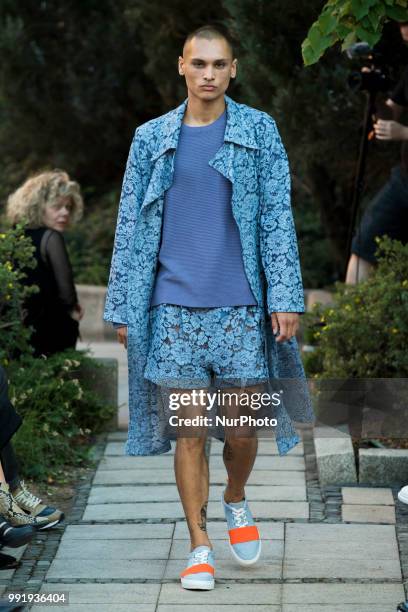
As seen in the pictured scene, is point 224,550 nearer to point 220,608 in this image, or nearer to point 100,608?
point 220,608

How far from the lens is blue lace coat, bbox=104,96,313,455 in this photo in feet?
14.2

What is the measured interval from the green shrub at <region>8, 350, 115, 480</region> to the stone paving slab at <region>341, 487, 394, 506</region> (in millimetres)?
1392

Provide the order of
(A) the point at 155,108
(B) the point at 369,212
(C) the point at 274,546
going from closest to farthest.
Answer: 1. (C) the point at 274,546
2. (B) the point at 369,212
3. (A) the point at 155,108

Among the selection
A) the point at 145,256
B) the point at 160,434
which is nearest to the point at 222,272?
the point at 145,256

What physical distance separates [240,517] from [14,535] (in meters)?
0.82

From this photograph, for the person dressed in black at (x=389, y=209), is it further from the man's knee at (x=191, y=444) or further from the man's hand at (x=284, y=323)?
the man's knee at (x=191, y=444)

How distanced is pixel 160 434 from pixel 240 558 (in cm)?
52

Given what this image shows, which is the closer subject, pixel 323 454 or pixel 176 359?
pixel 176 359

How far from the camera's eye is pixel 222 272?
169 inches

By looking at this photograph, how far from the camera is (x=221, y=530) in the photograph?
4.95 m

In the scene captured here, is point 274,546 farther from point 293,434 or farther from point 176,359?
point 176,359

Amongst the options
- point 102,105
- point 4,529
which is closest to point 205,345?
point 4,529

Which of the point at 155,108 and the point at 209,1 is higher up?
the point at 209,1

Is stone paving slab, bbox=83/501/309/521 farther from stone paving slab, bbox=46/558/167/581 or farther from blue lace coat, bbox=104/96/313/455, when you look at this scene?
blue lace coat, bbox=104/96/313/455
